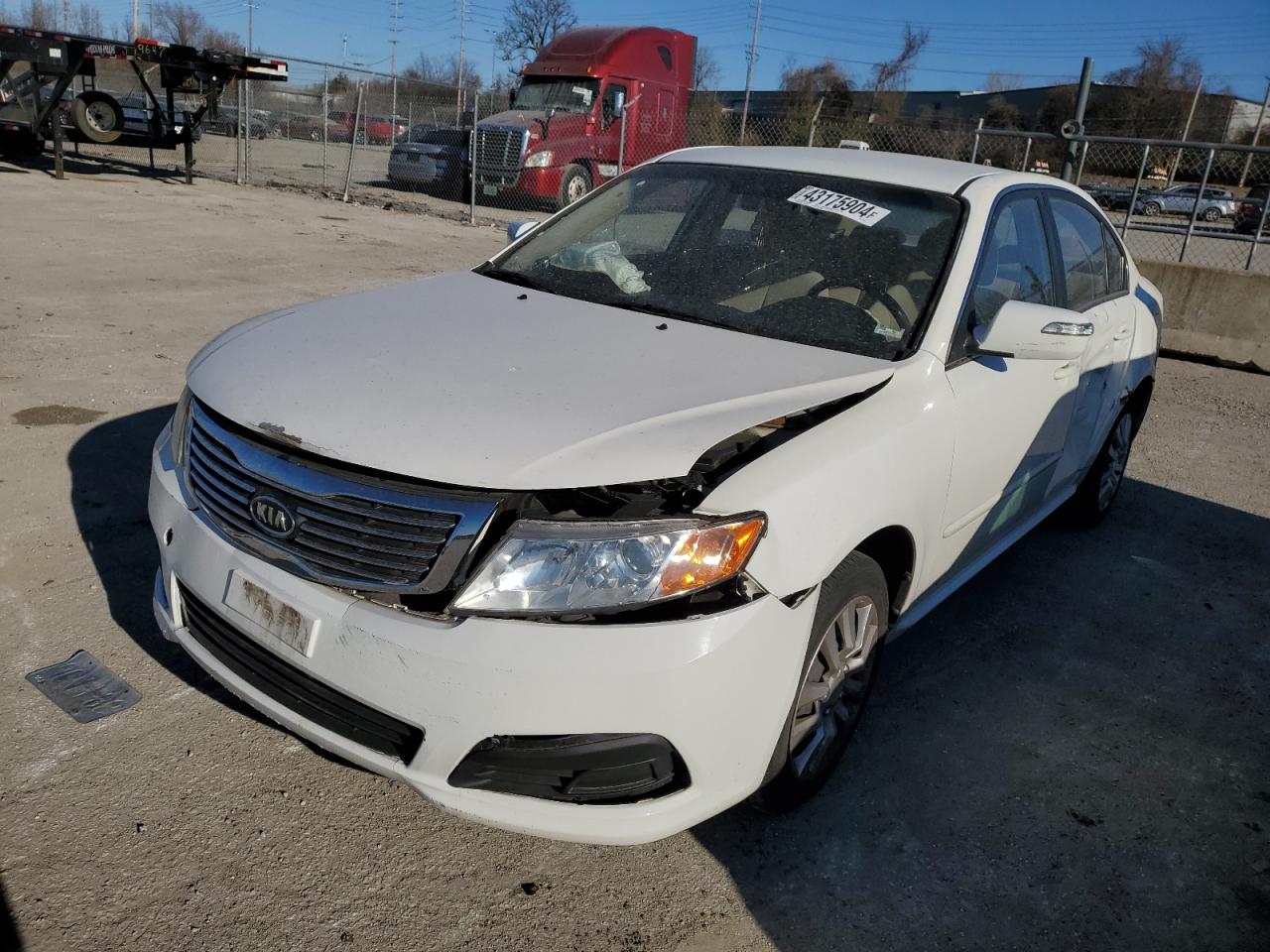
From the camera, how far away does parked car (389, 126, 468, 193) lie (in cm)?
1867

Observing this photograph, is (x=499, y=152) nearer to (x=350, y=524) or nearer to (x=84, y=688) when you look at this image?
(x=84, y=688)

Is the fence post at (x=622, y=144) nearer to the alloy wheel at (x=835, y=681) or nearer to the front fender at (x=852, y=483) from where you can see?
the front fender at (x=852, y=483)

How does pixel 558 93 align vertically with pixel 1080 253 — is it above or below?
above

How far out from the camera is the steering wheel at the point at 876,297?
121 inches

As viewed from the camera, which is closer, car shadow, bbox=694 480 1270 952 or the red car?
car shadow, bbox=694 480 1270 952

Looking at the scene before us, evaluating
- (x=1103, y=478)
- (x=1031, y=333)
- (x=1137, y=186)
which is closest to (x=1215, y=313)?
(x=1137, y=186)

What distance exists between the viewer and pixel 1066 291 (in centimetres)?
398

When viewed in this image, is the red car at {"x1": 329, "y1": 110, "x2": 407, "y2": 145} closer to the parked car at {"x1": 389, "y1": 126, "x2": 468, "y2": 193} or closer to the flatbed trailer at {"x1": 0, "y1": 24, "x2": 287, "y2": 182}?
the parked car at {"x1": 389, "y1": 126, "x2": 468, "y2": 193}

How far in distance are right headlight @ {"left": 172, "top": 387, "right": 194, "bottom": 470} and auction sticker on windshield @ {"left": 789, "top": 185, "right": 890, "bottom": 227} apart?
2.11 m

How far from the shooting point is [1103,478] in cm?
482

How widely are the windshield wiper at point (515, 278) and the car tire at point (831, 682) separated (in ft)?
5.10

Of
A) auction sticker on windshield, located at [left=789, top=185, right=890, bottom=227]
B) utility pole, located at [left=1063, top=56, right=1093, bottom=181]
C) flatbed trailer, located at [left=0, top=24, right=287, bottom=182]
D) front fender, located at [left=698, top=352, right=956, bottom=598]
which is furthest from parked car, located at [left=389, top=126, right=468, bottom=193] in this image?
front fender, located at [left=698, top=352, right=956, bottom=598]

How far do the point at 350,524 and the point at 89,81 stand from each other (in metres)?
17.8

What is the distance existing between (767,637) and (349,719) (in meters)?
0.94
